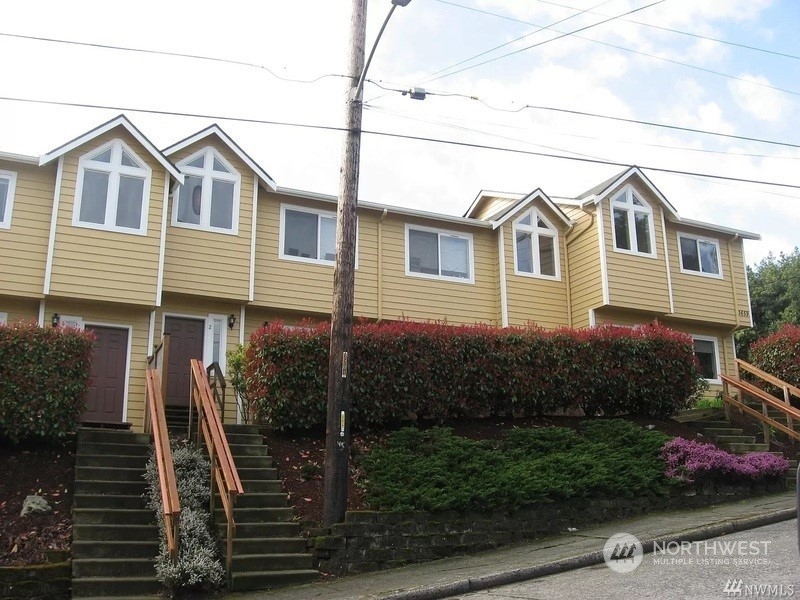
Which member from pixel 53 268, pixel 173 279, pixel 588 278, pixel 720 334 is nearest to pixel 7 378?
pixel 53 268

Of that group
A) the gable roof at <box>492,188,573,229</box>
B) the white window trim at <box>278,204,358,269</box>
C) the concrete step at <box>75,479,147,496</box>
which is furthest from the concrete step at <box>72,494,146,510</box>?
the gable roof at <box>492,188,573,229</box>

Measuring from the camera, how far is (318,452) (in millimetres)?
13117

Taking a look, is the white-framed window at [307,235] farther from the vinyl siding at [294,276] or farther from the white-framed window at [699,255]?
the white-framed window at [699,255]

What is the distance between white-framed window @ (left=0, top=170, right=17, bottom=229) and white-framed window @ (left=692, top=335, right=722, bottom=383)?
1770 centimetres

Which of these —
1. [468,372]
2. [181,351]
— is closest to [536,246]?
[468,372]

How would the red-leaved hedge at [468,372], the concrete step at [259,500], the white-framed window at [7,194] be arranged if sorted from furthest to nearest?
the white-framed window at [7,194] → the red-leaved hedge at [468,372] → the concrete step at [259,500]

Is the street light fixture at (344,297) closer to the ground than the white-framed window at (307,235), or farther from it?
closer to the ground

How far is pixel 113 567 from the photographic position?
9.16m

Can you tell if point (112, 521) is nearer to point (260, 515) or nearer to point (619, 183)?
point (260, 515)

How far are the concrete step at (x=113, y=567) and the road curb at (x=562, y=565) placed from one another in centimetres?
279

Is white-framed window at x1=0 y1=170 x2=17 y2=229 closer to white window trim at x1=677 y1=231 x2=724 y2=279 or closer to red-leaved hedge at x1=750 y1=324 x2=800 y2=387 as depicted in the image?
white window trim at x1=677 y1=231 x2=724 y2=279

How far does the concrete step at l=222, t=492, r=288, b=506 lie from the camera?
10.9m

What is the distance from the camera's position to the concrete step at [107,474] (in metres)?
11.0

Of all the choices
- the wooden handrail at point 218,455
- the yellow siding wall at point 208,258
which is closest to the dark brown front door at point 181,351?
the yellow siding wall at point 208,258
